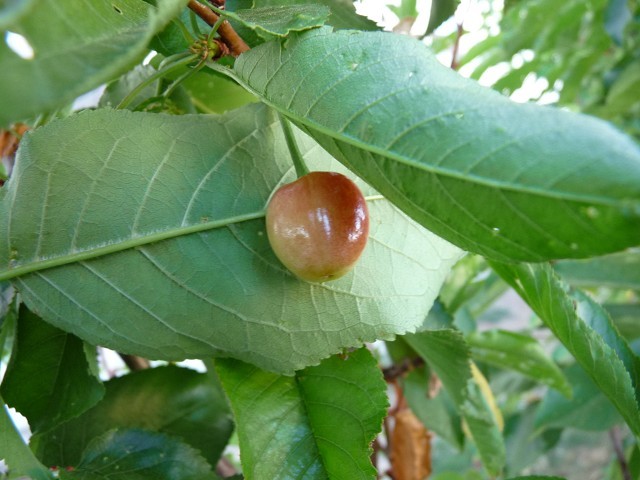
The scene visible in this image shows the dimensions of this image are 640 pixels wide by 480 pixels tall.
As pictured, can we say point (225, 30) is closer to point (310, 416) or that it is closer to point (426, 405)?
point (310, 416)

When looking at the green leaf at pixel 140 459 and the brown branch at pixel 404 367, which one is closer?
the green leaf at pixel 140 459

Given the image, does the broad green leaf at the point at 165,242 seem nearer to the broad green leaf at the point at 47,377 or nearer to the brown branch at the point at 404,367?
the broad green leaf at the point at 47,377

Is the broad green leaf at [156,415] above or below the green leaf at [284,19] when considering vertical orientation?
below

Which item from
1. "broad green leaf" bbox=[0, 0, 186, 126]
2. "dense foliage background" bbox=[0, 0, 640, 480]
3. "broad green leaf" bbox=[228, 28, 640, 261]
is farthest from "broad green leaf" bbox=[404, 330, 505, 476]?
"broad green leaf" bbox=[0, 0, 186, 126]

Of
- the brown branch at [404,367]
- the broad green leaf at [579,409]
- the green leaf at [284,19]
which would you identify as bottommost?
the broad green leaf at [579,409]

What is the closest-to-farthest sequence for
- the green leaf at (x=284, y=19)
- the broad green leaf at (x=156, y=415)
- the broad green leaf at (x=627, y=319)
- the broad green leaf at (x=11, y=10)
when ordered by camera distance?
1. the broad green leaf at (x=11, y=10)
2. the green leaf at (x=284, y=19)
3. the broad green leaf at (x=156, y=415)
4. the broad green leaf at (x=627, y=319)

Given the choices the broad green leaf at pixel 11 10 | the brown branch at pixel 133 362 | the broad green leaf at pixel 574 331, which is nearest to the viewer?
the broad green leaf at pixel 11 10

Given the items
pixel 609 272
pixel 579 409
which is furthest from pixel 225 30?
pixel 609 272

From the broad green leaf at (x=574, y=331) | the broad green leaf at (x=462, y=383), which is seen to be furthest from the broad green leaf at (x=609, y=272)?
the broad green leaf at (x=574, y=331)

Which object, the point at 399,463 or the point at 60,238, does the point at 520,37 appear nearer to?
the point at 399,463
